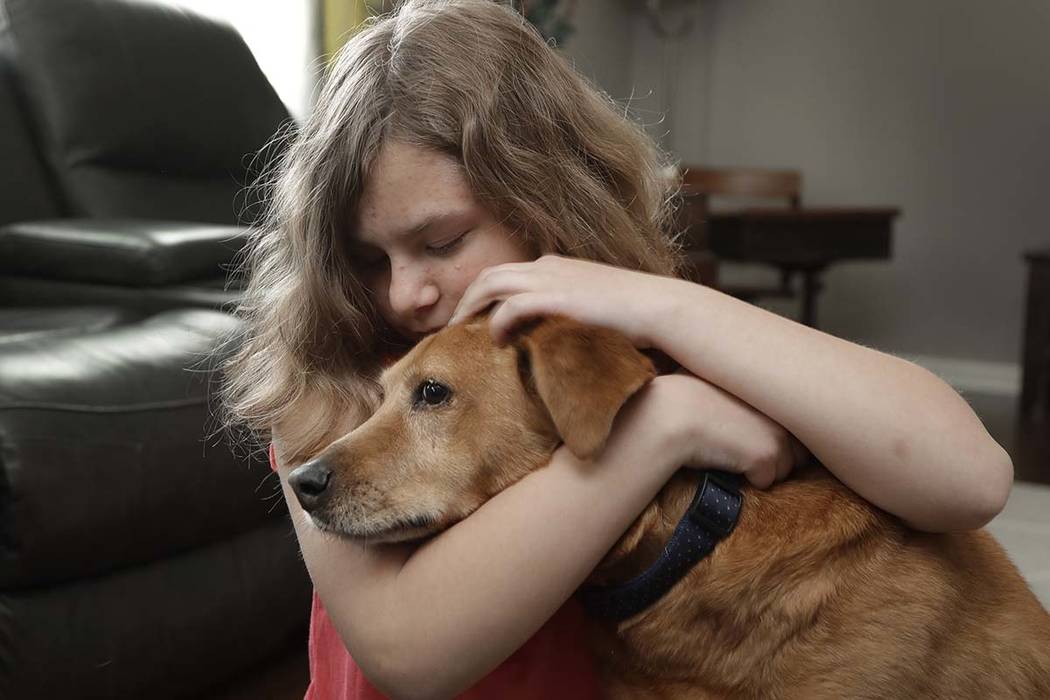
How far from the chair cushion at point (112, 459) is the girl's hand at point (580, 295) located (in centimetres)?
81

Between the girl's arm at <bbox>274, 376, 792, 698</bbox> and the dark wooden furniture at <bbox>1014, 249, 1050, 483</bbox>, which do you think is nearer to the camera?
the girl's arm at <bbox>274, 376, 792, 698</bbox>

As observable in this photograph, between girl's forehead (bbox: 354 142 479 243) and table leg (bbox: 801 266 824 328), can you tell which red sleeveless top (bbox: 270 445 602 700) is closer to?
girl's forehead (bbox: 354 142 479 243)

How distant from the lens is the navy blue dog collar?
42.1 inches

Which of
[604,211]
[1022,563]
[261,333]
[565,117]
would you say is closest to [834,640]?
[604,211]

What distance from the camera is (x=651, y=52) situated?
6766mm

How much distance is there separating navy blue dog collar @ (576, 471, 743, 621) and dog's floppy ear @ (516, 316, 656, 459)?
0.44ft

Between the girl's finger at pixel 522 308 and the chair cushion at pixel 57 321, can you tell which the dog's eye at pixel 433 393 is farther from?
the chair cushion at pixel 57 321

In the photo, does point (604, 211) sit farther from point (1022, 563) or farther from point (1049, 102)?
point (1049, 102)

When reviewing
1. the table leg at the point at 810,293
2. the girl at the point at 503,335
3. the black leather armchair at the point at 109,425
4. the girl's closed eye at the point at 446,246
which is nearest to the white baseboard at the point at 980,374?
the table leg at the point at 810,293

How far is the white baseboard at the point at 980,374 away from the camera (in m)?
6.05

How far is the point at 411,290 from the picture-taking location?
1.22 metres

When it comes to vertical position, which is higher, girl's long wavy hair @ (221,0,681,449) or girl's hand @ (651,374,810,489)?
girl's long wavy hair @ (221,0,681,449)

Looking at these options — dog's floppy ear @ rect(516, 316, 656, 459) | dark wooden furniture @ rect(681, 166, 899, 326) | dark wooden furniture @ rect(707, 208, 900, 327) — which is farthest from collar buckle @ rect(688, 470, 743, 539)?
dark wooden furniture @ rect(707, 208, 900, 327)

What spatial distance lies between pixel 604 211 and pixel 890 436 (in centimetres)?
46
